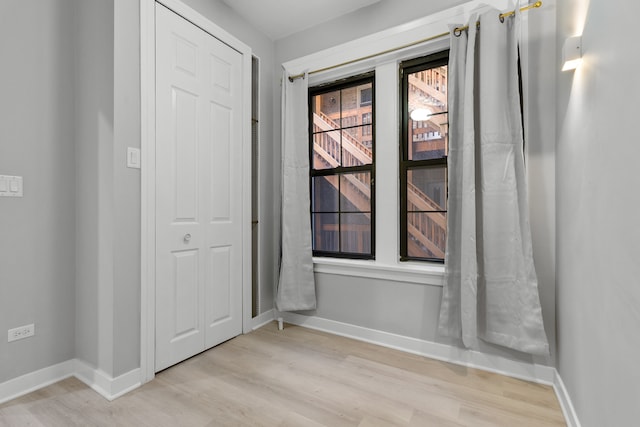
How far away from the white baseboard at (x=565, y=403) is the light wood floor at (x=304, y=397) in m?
0.04

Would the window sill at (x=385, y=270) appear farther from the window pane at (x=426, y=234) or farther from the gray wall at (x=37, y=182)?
the gray wall at (x=37, y=182)

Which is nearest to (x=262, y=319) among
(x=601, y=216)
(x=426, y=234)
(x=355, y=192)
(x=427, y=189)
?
(x=355, y=192)

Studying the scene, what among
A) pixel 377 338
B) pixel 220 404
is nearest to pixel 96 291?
pixel 220 404

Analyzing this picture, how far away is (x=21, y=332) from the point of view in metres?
1.73

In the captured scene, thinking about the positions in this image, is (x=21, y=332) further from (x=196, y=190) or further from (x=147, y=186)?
(x=196, y=190)

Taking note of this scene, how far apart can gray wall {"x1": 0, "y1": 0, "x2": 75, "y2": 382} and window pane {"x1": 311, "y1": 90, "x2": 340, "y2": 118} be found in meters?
1.84

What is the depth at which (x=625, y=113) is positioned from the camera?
927 mm

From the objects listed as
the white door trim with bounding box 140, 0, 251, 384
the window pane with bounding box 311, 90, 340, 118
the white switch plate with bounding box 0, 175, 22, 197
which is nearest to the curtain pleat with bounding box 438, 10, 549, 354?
the window pane with bounding box 311, 90, 340, 118

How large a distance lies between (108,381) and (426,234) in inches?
90.1

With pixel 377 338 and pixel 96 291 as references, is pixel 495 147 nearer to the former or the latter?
pixel 377 338

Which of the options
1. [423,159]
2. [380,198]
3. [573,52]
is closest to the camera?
[573,52]

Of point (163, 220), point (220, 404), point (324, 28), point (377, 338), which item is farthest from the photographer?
point (324, 28)

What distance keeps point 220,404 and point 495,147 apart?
7.24ft

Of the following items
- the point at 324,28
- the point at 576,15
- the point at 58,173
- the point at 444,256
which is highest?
the point at 324,28
